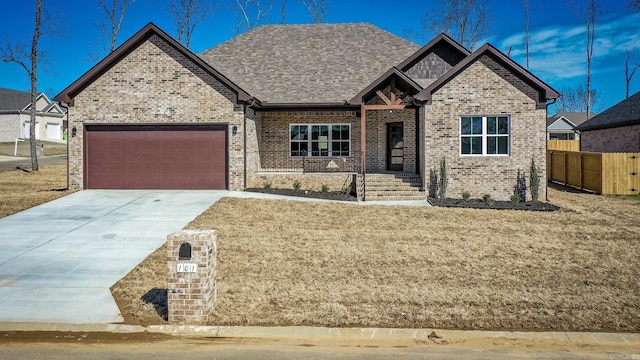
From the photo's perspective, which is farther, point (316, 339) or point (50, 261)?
point (50, 261)

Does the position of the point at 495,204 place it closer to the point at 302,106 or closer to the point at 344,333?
the point at 302,106

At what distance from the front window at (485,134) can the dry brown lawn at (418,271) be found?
3871 millimetres

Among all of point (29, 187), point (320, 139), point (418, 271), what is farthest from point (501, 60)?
point (29, 187)

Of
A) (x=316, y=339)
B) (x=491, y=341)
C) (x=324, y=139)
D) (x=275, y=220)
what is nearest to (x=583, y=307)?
(x=491, y=341)

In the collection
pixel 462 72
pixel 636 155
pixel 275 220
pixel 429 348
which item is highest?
pixel 462 72

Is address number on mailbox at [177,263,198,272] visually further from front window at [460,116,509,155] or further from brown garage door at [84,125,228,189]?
front window at [460,116,509,155]

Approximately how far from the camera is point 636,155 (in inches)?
774

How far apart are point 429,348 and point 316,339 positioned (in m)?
1.33

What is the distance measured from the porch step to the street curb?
448 inches

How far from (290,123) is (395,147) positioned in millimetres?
4828

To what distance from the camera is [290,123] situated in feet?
68.0

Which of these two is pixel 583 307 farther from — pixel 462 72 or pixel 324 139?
pixel 324 139

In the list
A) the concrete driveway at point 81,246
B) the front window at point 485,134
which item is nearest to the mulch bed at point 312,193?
the concrete driveway at point 81,246

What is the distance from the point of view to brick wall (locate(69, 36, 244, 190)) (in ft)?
57.6
